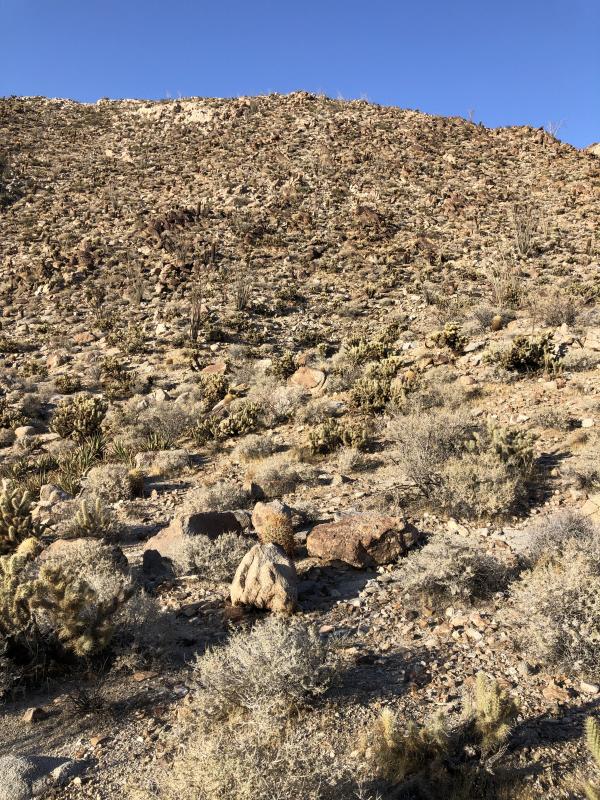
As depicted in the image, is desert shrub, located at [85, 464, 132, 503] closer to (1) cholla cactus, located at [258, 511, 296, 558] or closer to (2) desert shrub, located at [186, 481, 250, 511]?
(2) desert shrub, located at [186, 481, 250, 511]

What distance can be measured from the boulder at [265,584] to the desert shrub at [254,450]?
14.6 ft

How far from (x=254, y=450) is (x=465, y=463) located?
4.12 m

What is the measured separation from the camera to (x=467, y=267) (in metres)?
21.6

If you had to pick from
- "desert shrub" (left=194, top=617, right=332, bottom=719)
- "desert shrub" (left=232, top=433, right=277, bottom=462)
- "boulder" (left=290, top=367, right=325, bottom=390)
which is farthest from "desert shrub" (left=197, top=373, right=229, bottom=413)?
"desert shrub" (left=194, top=617, right=332, bottom=719)

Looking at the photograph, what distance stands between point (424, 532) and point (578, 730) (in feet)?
10.2

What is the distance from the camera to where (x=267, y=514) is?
6.76m

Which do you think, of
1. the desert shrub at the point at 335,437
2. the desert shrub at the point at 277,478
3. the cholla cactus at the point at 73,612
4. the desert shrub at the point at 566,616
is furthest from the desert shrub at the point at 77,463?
the desert shrub at the point at 566,616

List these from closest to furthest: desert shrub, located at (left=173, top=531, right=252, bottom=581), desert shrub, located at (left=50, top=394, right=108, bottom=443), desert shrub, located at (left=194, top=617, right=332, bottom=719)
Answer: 1. desert shrub, located at (left=194, top=617, right=332, bottom=719)
2. desert shrub, located at (left=173, top=531, right=252, bottom=581)
3. desert shrub, located at (left=50, top=394, right=108, bottom=443)

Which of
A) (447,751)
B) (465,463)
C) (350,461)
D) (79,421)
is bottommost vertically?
(447,751)

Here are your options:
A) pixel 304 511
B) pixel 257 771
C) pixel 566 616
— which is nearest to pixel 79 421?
pixel 304 511

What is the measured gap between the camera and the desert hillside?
3518 mm

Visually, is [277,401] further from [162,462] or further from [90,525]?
[90,525]

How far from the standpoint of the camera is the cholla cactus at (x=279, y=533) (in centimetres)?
640

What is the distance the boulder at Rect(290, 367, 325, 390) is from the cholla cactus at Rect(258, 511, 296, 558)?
6.90 metres
